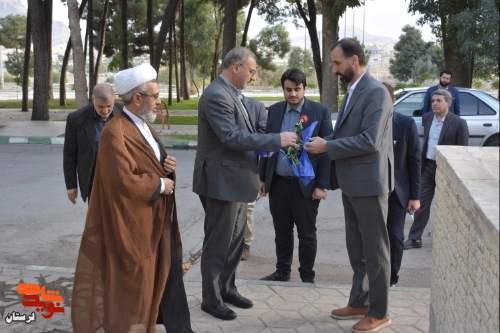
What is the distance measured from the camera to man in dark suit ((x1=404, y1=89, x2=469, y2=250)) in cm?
734

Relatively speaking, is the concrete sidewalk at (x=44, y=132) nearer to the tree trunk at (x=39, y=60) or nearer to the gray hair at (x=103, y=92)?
the tree trunk at (x=39, y=60)

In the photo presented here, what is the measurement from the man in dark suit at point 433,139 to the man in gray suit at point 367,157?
2.91 m

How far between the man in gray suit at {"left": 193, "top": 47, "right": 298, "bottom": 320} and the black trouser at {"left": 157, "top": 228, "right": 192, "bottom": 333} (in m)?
0.47

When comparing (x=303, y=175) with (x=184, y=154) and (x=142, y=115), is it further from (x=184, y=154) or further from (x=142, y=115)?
(x=184, y=154)

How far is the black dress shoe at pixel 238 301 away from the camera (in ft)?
17.3

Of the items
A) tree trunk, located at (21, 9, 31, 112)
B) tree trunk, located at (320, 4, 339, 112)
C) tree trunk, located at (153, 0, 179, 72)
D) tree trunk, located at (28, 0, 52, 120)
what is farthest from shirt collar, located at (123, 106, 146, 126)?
tree trunk, located at (21, 9, 31, 112)

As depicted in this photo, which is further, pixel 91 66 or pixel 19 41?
pixel 19 41

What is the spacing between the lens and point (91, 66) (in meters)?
30.4

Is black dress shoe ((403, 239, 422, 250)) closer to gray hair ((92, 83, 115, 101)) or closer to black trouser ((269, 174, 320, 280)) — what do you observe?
black trouser ((269, 174, 320, 280))

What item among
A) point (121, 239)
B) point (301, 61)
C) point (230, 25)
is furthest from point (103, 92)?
point (301, 61)

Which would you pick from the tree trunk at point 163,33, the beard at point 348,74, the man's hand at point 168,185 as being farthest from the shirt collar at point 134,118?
the tree trunk at point 163,33

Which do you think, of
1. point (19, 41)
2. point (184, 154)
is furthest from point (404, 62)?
point (184, 154)

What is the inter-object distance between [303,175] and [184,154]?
1012 cm

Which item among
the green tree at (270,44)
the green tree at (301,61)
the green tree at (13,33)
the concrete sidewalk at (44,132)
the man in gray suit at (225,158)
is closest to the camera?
the man in gray suit at (225,158)
